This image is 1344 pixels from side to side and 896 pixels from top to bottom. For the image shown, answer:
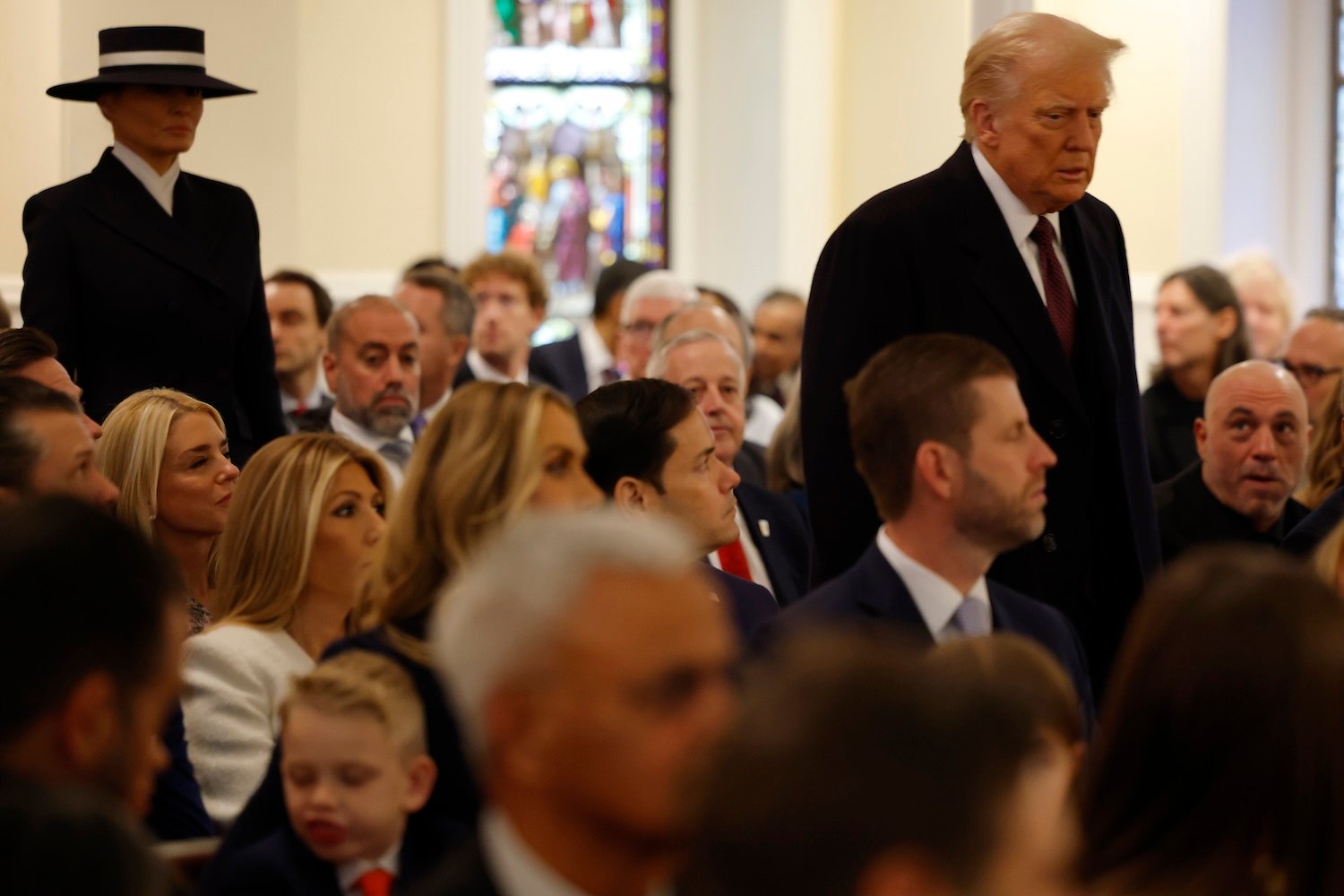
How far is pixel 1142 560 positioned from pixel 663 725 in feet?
7.46

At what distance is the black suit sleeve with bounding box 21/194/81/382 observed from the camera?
4.74 m

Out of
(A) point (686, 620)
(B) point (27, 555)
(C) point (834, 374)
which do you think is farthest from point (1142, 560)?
(B) point (27, 555)

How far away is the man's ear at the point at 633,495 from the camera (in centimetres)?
388

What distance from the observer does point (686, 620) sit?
185 centimetres

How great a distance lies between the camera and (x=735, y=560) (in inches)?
190

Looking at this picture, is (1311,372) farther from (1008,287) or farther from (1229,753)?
(1229,753)

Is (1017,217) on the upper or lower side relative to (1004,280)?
upper

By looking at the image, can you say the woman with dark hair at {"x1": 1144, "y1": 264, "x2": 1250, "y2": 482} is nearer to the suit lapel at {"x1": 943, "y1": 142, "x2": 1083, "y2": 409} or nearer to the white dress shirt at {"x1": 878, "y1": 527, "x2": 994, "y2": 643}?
the suit lapel at {"x1": 943, "y1": 142, "x2": 1083, "y2": 409}

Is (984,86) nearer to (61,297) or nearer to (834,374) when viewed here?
(834,374)

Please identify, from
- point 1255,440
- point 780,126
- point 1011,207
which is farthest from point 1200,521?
point 780,126

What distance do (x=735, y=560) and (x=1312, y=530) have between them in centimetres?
127

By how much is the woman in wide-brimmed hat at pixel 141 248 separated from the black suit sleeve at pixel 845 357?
1.72 m

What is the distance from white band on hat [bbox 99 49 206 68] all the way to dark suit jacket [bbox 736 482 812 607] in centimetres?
164

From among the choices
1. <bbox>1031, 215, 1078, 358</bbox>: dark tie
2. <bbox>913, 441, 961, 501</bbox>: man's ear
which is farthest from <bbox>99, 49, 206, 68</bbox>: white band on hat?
<bbox>913, 441, 961, 501</bbox>: man's ear
